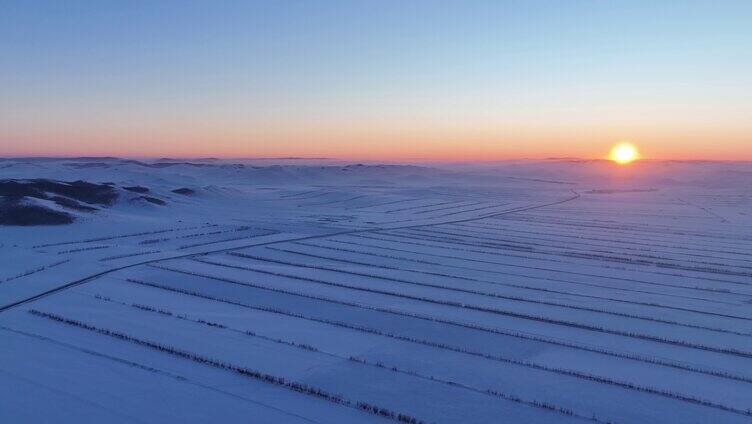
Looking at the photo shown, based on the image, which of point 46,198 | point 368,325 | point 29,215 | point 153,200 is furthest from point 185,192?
point 368,325

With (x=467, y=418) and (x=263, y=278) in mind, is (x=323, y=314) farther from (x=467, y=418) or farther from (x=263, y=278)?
(x=467, y=418)

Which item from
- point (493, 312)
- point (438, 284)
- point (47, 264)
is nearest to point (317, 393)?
point (493, 312)

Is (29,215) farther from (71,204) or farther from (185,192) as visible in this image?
(185,192)

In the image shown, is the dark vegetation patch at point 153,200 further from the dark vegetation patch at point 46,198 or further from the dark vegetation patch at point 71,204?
the dark vegetation patch at point 71,204

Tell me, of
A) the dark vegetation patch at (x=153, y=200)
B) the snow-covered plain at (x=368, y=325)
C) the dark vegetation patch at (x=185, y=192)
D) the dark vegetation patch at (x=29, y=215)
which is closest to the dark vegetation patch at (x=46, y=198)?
the dark vegetation patch at (x=29, y=215)

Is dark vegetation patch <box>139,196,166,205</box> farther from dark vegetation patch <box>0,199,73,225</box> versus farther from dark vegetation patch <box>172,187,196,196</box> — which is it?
dark vegetation patch <box>0,199,73,225</box>

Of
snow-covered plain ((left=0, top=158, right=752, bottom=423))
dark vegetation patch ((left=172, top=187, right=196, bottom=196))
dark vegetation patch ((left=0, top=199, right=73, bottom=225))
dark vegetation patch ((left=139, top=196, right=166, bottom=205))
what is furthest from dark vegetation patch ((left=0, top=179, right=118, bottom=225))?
dark vegetation patch ((left=172, top=187, right=196, bottom=196))

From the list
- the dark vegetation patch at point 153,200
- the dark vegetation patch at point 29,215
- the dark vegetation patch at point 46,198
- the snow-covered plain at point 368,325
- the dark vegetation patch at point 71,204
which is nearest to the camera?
the snow-covered plain at point 368,325
